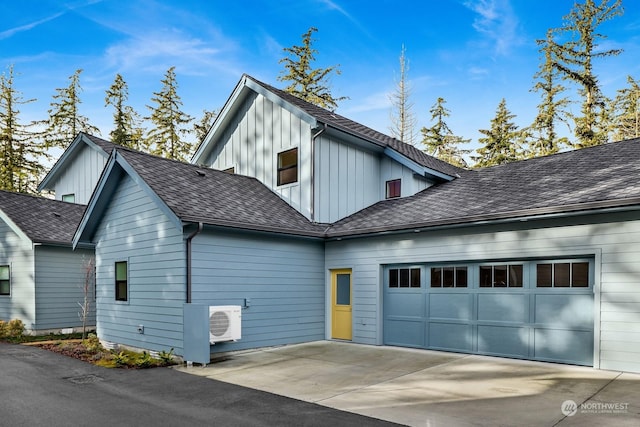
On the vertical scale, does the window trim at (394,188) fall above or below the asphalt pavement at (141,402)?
above

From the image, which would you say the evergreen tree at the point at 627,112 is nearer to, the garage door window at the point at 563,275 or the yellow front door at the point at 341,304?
the garage door window at the point at 563,275

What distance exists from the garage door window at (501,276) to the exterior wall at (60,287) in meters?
12.7

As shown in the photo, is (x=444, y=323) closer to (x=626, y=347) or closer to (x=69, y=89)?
(x=626, y=347)

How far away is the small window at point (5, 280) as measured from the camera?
47.5ft

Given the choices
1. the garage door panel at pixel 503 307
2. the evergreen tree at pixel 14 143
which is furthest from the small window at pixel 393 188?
the evergreen tree at pixel 14 143

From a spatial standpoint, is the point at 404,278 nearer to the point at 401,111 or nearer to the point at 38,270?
the point at 38,270

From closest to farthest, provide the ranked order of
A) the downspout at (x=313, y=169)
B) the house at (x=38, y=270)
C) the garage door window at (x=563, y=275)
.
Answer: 1. the garage door window at (x=563, y=275)
2. the downspout at (x=313, y=169)
3. the house at (x=38, y=270)

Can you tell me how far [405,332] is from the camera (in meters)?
10.5

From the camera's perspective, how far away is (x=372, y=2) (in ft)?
59.8

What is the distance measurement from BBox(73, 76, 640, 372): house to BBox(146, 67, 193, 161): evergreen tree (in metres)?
20.6

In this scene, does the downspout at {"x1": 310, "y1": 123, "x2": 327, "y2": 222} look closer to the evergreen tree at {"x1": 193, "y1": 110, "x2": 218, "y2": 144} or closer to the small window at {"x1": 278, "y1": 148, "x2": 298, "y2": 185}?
the small window at {"x1": 278, "y1": 148, "x2": 298, "y2": 185}

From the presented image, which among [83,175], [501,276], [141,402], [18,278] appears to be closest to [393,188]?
[501,276]

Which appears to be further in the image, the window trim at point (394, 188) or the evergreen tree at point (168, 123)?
the evergreen tree at point (168, 123)

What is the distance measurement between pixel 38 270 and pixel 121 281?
4374 millimetres
